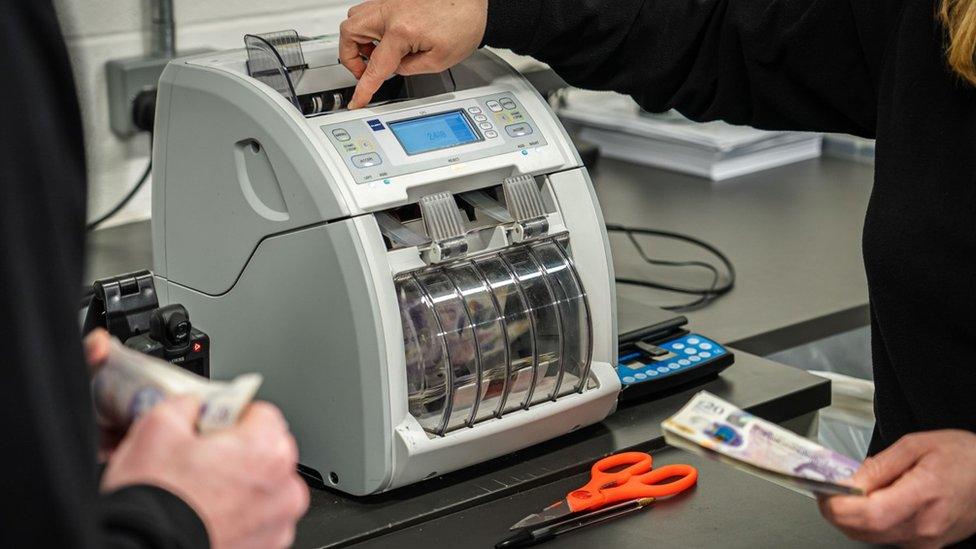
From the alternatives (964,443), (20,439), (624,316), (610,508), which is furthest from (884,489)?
(20,439)

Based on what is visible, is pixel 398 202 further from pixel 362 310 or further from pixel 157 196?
pixel 157 196

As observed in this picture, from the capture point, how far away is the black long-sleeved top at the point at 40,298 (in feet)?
1.70

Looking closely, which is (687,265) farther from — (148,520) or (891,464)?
(148,520)

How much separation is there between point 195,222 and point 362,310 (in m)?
0.23

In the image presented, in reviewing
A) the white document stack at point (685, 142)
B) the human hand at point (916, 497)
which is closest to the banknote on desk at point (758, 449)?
the human hand at point (916, 497)

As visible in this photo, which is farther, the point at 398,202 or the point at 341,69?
the point at 341,69

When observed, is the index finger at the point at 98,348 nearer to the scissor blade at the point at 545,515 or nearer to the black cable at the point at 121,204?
the scissor blade at the point at 545,515

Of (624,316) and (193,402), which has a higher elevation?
(193,402)

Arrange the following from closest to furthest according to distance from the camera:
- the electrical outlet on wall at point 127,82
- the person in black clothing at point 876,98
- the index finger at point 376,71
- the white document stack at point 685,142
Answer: the person in black clothing at point 876,98, the index finger at point 376,71, the electrical outlet on wall at point 127,82, the white document stack at point 685,142

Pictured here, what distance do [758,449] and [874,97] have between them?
515 millimetres

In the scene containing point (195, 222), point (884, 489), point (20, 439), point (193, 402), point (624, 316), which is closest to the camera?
point (20, 439)

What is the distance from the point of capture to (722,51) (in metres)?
Result: 1.28

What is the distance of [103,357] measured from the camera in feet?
2.32

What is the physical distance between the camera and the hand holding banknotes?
0.65m
